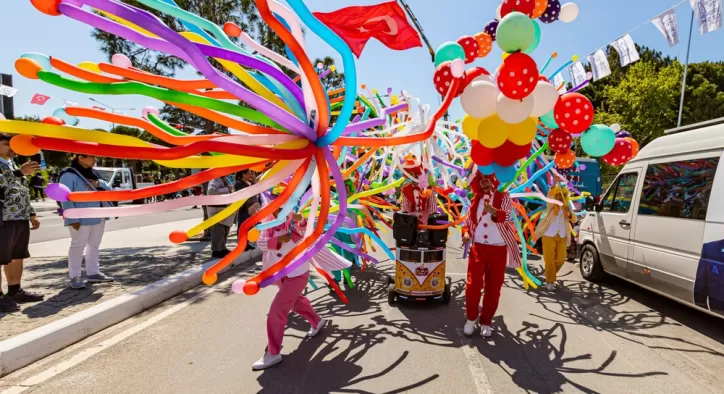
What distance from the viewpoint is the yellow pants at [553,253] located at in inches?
226

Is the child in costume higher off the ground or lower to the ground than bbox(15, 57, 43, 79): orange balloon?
lower

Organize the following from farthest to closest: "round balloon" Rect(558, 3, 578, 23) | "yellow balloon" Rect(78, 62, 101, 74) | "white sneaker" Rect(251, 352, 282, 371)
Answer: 1. "round balloon" Rect(558, 3, 578, 23)
2. "white sneaker" Rect(251, 352, 282, 371)
3. "yellow balloon" Rect(78, 62, 101, 74)

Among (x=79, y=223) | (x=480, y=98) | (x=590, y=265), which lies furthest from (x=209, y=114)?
(x=590, y=265)

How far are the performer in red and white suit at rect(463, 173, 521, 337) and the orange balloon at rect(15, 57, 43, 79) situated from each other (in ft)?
11.6

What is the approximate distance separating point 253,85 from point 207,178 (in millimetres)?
589

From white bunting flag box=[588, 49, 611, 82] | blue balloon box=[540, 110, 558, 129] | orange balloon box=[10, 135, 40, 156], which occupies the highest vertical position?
white bunting flag box=[588, 49, 611, 82]

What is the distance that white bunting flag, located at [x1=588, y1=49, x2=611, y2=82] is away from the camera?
24.8ft

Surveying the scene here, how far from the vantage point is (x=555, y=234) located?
225 inches

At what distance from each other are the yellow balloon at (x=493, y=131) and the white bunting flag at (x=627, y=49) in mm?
6484

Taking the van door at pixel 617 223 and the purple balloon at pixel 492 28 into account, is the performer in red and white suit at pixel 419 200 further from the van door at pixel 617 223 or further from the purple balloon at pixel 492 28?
the van door at pixel 617 223

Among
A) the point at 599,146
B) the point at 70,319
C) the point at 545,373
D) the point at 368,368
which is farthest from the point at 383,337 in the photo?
the point at 70,319

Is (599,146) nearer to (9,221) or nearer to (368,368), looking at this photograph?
(368,368)

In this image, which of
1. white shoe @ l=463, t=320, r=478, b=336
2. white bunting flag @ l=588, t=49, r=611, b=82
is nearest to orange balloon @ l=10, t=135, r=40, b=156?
white shoe @ l=463, t=320, r=478, b=336

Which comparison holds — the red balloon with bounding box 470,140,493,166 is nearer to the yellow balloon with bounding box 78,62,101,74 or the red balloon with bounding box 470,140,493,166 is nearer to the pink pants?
the pink pants
